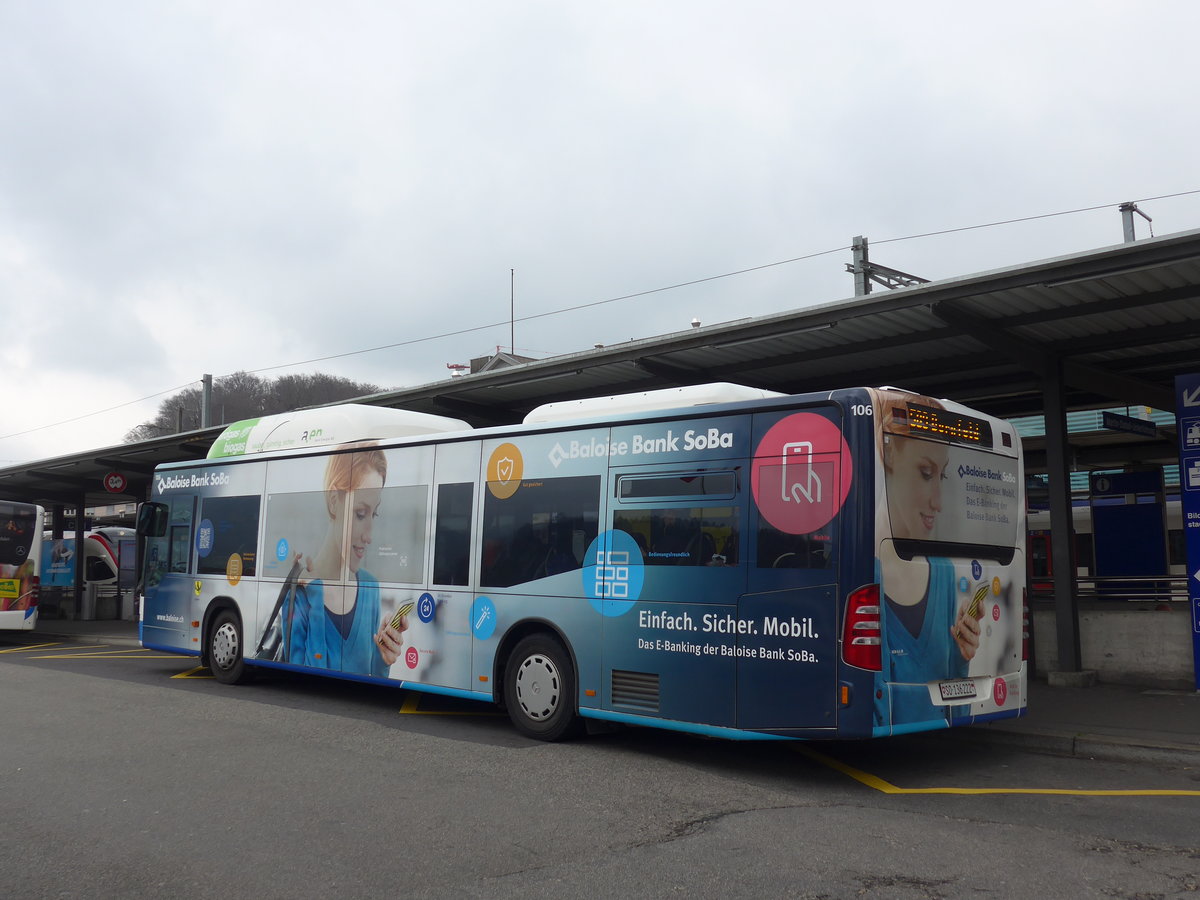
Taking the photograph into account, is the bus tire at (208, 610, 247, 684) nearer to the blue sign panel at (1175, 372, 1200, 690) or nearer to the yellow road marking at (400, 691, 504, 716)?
the yellow road marking at (400, 691, 504, 716)

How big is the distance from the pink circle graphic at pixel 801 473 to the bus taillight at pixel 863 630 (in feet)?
1.91

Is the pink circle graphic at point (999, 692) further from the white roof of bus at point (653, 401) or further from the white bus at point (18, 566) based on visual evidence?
the white bus at point (18, 566)

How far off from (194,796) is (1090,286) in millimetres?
8838

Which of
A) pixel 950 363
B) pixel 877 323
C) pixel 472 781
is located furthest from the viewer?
pixel 950 363

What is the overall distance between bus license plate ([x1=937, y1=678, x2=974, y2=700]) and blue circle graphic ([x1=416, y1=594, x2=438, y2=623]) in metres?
4.96

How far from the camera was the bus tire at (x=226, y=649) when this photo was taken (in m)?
13.0

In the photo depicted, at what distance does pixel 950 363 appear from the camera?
513 inches

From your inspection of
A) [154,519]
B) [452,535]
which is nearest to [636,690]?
[452,535]

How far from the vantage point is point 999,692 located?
8109 mm

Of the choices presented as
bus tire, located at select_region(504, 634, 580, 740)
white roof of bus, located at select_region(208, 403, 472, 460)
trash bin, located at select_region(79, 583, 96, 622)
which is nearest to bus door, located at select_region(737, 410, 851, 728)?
bus tire, located at select_region(504, 634, 580, 740)

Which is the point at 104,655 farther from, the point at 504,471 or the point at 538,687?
the point at 538,687

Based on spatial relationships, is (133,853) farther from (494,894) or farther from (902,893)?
(902,893)

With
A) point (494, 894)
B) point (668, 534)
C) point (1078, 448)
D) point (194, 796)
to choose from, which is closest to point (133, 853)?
point (194, 796)

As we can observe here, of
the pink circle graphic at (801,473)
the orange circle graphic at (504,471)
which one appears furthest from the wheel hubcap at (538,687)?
the pink circle graphic at (801,473)
